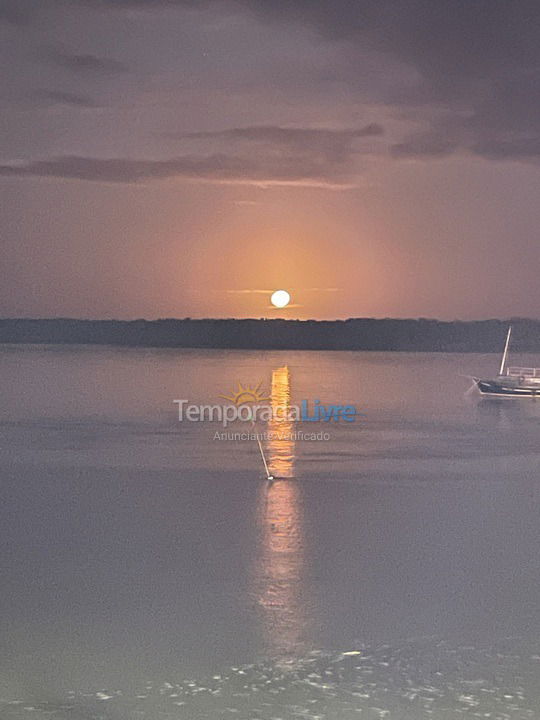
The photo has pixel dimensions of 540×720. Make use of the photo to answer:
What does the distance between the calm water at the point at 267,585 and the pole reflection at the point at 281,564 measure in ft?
0.11

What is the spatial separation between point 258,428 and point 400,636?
22.2 m

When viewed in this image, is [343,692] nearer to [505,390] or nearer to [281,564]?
[281,564]

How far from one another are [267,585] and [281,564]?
994 millimetres

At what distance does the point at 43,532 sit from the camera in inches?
541

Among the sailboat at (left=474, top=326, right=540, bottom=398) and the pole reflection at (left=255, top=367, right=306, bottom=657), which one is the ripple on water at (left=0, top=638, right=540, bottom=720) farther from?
the sailboat at (left=474, top=326, right=540, bottom=398)

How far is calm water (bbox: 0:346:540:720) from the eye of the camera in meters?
7.60

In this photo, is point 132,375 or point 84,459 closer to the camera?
point 84,459

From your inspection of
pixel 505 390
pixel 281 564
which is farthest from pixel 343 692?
pixel 505 390

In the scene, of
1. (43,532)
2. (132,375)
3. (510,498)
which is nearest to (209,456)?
(510,498)

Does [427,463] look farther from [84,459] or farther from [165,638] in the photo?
[165,638]

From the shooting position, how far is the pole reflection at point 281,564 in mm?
9047

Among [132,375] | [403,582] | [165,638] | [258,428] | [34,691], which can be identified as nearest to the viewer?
[34,691]

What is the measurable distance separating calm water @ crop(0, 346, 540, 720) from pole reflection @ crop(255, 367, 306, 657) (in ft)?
0.11

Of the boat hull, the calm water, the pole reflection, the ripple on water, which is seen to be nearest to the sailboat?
the boat hull
